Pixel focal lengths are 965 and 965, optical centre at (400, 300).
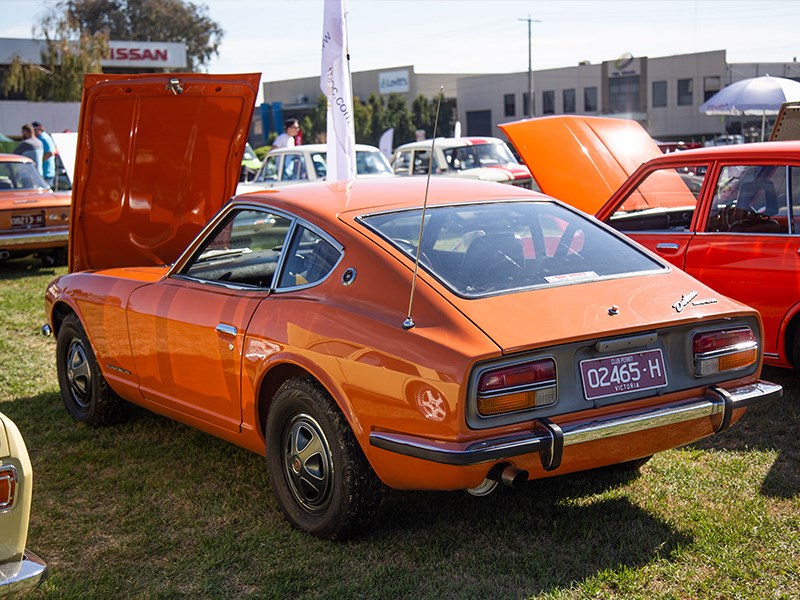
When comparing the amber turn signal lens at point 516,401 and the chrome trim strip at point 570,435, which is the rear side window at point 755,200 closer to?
the chrome trim strip at point 570,435

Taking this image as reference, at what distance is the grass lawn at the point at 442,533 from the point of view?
11.5 feet

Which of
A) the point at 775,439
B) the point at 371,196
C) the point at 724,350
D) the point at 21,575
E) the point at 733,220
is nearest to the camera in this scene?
the point at 21,575

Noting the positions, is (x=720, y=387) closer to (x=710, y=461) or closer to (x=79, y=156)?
(x=710, y=461)

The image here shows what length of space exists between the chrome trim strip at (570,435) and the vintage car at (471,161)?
45.4 feet

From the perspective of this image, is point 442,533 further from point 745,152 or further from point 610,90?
point 610,90

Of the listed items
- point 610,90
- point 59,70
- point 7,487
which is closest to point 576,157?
point 7,487

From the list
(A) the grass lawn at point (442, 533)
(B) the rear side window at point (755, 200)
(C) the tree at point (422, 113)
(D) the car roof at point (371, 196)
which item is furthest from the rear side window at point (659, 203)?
(C) the tree at point (422, 113)

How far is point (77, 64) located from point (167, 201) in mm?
48819

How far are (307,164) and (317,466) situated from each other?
13.7 m

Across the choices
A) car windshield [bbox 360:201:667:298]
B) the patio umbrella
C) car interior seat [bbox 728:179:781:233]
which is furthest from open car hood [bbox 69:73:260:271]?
the patio umbrella

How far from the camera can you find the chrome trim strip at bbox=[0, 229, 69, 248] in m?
11.8

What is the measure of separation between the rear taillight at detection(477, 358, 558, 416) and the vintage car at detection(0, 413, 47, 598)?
1.47 m

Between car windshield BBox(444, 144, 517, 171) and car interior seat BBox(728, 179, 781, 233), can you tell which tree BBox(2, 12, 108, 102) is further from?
car interior seat BBox(728, 179, 781, 233)

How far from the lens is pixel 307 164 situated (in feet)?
56.2
